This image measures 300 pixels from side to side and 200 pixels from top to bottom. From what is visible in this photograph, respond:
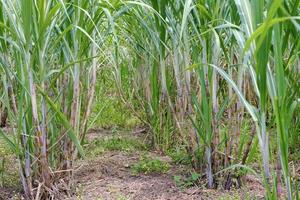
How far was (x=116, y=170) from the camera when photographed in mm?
2154

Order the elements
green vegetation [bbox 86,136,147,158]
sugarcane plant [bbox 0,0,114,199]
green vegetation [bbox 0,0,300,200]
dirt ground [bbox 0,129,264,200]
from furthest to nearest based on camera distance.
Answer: green vegetation [bbox 86,136,147,158] < dirt ground [bbox 0,129,264,200] < sugarcane plant [bbox 0,0,114,199] < green vegetation [bbox 0,0,300,200]

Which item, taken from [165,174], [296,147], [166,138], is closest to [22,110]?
[165,174]

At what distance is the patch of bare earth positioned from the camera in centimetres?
179

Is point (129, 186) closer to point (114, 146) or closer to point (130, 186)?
point (130, 186)

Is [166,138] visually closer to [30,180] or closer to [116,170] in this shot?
[116,170]

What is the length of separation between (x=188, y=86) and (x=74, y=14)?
52cm

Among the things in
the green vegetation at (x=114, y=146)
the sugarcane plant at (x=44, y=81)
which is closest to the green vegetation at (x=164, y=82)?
the sugarcane plant at (x=44, y=81)

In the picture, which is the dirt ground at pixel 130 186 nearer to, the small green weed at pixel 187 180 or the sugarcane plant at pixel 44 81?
the small green weed at pixel 187 180

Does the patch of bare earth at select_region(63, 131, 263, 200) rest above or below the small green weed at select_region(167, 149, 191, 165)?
below

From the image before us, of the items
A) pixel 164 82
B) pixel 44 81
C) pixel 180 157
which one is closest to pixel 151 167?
pixel 180 157

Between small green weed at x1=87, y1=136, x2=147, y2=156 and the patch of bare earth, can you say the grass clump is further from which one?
small green weed at x1=87, y1=136, x2=147, y2=156

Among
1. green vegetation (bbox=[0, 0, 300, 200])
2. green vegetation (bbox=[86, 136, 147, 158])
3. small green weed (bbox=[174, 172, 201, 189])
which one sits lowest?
green vegetation (bbox=[86, 136, 147, 158])

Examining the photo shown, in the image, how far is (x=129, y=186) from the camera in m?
1.93

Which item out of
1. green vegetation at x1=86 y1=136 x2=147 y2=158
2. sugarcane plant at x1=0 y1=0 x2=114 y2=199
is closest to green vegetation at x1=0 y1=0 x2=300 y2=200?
sugarcane plant at x1=0 y1=0 x2=114 y2=199
